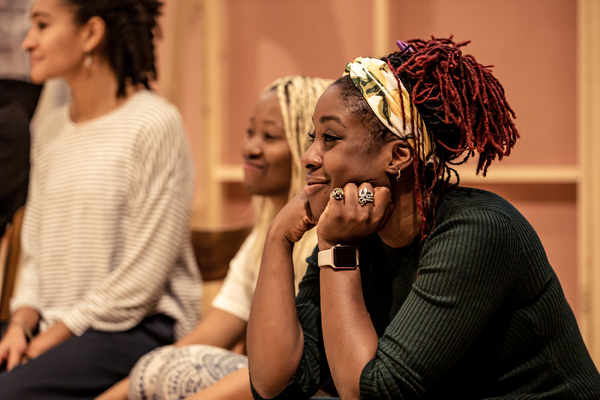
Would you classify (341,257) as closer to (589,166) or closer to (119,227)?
(119,227)

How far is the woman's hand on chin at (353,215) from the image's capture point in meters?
1.06

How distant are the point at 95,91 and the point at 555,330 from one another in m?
1.66

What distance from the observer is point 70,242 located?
1945mm

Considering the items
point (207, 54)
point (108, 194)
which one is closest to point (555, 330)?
point (108, 194)

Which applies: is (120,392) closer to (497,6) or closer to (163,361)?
(163,361)

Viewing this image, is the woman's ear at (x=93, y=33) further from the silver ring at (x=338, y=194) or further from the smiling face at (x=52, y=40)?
the silver ring at (x=338, y=194)

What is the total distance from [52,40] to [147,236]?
741mm

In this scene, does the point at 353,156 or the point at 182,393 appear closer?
the point at 353,156

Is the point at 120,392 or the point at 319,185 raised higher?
the point at 319,185

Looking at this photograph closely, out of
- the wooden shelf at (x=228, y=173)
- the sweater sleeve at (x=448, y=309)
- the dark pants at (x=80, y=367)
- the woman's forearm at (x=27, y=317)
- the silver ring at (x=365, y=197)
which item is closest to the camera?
the sweater sleeve at (x=448, y=309)

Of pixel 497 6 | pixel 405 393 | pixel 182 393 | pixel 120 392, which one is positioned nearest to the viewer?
pixel 405 393

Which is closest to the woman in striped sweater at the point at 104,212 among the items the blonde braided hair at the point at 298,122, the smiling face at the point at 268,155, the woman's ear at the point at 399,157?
the smiling face at the point at 268,155

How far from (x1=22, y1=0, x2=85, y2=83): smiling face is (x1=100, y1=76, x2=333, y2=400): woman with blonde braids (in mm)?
723

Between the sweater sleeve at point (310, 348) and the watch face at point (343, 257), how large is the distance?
186 mm
